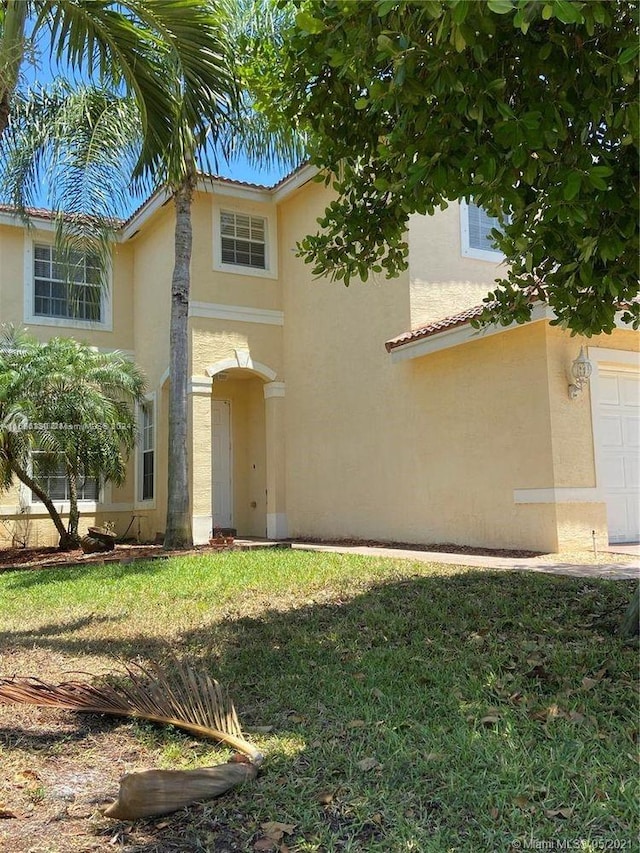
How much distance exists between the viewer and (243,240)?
14.8m

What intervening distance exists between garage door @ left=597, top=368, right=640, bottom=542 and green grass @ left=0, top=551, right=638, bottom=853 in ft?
10.9

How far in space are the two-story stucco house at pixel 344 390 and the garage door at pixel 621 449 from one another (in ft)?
0.08

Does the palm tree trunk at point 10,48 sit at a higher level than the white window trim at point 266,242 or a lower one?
lower

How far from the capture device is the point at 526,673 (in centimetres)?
438

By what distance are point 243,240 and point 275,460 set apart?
4.54 meters

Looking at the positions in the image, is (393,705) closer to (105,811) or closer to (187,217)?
(105,811)

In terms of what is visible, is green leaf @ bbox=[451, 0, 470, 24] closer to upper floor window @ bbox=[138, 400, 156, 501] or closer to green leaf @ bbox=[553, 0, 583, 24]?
green leaf @ bbox=[553, 0, 583, 24]

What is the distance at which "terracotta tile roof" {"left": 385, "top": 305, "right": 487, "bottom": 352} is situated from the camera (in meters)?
10.2

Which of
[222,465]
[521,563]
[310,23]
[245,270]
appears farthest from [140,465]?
[310,23]

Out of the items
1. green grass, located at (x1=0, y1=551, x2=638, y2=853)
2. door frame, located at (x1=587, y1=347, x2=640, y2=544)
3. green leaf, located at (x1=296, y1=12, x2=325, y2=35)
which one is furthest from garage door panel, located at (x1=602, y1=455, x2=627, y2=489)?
green leaf, located at (x1=296, y1=12, x2=325, y2=35)

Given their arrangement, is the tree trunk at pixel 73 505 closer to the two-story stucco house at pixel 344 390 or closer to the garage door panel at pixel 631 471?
the two-story stucco house at pixel 344 390

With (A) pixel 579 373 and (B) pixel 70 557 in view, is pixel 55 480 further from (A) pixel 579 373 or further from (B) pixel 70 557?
(A) pixel 579 373

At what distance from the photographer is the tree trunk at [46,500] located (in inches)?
478

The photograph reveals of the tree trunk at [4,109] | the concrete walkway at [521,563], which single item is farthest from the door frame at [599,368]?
the tree trunk at [4,109]
